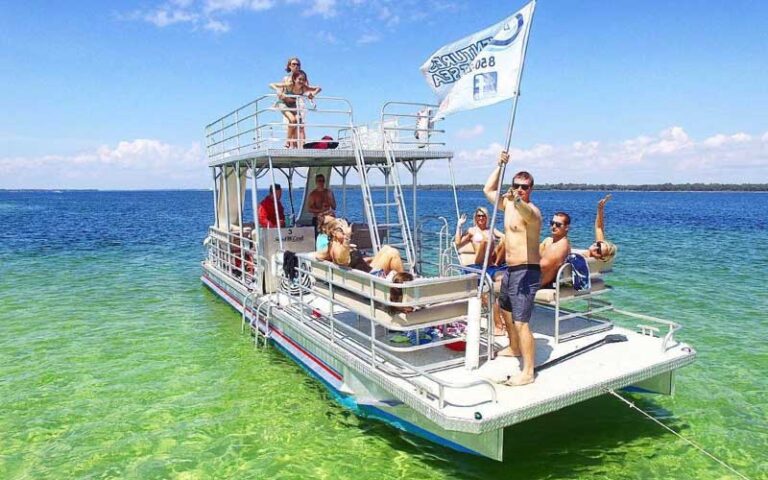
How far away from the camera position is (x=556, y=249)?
21.3ft

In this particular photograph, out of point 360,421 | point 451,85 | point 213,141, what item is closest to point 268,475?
point 360,421

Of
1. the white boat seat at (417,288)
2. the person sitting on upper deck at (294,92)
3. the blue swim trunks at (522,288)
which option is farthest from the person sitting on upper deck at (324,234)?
the blue swim trunks at (522,288)

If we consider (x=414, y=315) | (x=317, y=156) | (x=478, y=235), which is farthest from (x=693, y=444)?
(x=317, y=156)

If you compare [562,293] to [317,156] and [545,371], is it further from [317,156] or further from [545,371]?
[317,156]

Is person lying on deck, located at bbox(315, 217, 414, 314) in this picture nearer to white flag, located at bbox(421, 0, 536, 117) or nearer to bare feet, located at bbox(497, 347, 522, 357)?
bare feet, located at bbox(497, 347, 522, 357)

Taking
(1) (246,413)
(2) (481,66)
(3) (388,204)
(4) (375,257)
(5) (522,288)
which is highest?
(2) (481,66)

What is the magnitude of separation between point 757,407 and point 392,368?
5328 mm

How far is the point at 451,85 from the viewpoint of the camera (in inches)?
244

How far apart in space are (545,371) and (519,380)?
0.56 m

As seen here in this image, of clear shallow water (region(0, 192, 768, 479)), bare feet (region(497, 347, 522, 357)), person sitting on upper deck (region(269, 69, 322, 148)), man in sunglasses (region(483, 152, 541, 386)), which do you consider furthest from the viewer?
person sitting on upper deck (region(269, 69, 322, 148))

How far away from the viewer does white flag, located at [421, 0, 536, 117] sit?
5609 millimetres

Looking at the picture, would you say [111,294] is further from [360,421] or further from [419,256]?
[360,421]

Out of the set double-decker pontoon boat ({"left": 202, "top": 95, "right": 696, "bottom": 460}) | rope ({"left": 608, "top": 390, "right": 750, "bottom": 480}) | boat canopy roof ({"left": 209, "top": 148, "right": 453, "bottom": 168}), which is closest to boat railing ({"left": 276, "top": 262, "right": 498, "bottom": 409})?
double-decker pontoon boat ({"left": 202, "top": 95, "right": 696, "bottom": 460})

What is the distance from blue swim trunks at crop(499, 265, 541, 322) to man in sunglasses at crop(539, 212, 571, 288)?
3.35 ft
